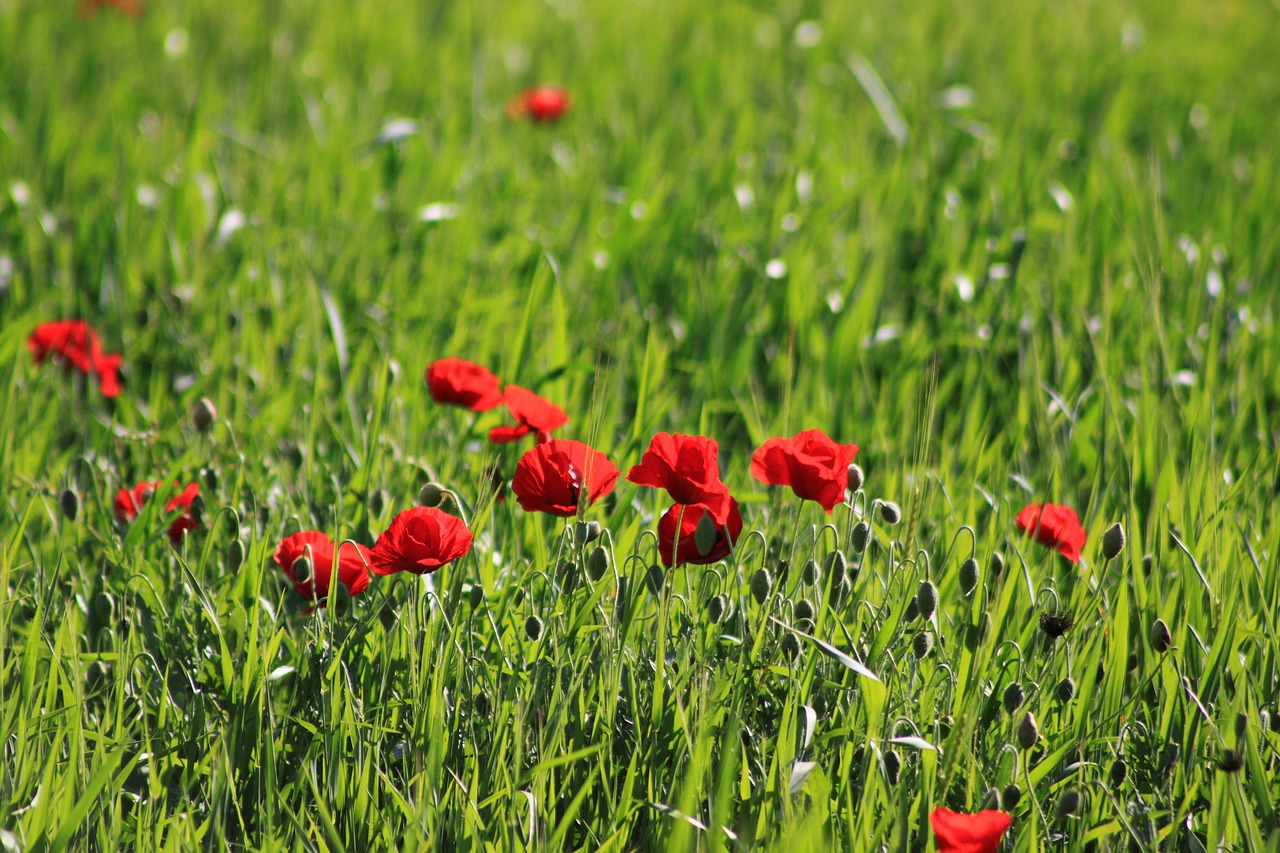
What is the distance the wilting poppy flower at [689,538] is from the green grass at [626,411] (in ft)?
0.35

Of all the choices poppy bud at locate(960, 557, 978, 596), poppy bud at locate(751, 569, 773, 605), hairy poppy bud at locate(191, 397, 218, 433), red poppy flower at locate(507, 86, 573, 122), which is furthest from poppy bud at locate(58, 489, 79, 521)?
red poppy flower at locate(507, 86, 573, 122)

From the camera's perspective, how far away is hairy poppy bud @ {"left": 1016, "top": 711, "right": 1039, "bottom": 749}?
3.78 feet

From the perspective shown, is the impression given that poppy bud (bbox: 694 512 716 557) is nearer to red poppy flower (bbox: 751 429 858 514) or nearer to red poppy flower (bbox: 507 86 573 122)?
red poppy flower (bbox: 751 429 858 514)

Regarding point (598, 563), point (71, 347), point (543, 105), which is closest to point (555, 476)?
point (598, 563)

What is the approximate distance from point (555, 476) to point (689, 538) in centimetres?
17

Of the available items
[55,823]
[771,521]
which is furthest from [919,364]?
[55,823]

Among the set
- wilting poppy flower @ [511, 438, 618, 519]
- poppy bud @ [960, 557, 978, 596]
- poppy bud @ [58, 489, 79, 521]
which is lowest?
poppy bud @ [58, 489, 79, 521]

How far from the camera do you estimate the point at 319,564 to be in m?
1.33

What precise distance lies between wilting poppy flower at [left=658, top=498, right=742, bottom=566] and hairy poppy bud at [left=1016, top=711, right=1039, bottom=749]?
0.35 metres

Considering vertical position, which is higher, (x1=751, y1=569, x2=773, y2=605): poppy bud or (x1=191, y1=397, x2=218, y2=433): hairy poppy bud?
(x1=751, y1=569, x2=773, y2=605): poppy bud

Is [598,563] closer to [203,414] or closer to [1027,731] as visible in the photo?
[1027,731]

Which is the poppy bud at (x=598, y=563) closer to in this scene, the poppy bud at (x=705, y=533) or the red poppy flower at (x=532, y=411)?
the poppy bud at (x=705, y=533)

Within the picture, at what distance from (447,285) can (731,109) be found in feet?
4.35

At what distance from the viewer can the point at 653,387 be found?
199 cm
